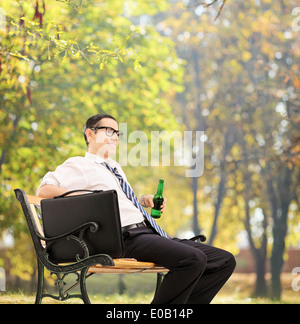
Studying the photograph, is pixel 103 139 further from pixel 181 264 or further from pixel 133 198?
pixel 181 264

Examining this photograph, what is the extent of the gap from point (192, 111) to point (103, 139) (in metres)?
7.92

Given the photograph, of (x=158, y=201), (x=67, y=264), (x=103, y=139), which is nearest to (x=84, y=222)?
(x=67, y=264)

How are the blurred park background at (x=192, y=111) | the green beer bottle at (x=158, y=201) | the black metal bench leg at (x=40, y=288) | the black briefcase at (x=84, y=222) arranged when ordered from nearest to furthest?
1. the black briefcase at (x=84, y=222)
2. the black metal bench leg at (x=40, y=288)
3. the green beer bottle at (x=158, y=201)
4. the blurred park background at (x=192, y=111)

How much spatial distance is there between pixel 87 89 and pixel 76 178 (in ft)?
18.3

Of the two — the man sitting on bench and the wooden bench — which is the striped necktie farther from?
the wooden bench

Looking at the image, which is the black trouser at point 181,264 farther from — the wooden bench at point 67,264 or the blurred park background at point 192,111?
the blurred park background at point 192,111

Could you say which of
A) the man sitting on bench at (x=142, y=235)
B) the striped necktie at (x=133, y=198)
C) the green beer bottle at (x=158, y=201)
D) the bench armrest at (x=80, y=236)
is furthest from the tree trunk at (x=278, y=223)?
the bench armrest at (x=80, y=236)

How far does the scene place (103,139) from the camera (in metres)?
2.86

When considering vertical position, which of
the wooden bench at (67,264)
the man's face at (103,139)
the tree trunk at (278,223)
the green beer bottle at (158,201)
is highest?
the man's face at (103,139)

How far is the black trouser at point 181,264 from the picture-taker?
2.39 m

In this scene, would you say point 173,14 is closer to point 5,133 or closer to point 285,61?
point 285,61

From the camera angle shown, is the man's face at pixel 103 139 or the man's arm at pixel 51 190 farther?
the man's face at pixel 103 139

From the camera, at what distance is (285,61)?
949cm

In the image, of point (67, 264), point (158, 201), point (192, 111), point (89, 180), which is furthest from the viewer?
point (192, 111)
